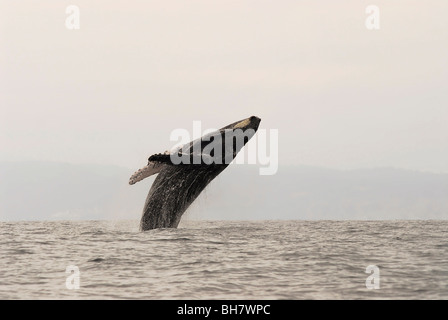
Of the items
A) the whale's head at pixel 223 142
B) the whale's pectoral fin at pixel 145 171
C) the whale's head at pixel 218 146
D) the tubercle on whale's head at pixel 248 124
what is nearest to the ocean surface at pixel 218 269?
the whale's pectoral fin at pixel 145 171

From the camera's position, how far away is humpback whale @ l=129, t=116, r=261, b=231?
768 inches

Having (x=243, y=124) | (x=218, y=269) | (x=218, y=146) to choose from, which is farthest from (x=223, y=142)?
(x=218, y=269)

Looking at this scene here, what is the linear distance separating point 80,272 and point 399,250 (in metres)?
9.42

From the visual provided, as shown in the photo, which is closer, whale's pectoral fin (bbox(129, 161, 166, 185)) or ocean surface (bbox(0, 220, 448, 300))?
ocean surface (bbox(0, 220, 448, 300))

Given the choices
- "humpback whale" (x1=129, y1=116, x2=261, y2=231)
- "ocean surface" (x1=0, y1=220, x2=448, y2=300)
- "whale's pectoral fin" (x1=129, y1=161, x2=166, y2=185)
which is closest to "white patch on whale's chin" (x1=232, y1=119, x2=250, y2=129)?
"humpback whale" (x1=129, y1=116, x2=261, y2=231)

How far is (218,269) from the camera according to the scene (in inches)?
568

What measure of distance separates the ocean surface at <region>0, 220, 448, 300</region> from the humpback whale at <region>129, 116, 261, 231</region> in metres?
1.34

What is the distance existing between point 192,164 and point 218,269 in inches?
227

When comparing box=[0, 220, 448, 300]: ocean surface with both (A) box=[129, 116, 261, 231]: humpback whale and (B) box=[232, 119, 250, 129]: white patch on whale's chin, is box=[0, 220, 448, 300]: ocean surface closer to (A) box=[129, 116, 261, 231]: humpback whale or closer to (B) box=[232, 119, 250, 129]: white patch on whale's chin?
(A) box=[129, 116, 261, 231]: humpback whale

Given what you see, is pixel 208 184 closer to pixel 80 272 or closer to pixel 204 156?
pixel 204 156

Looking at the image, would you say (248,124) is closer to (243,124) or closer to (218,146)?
(243,124)

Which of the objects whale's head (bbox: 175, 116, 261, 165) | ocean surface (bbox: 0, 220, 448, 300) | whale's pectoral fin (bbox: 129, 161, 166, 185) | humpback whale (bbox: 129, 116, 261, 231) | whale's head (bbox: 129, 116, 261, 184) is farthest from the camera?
whale's head (bbox: 175, 116, 261, 165)
